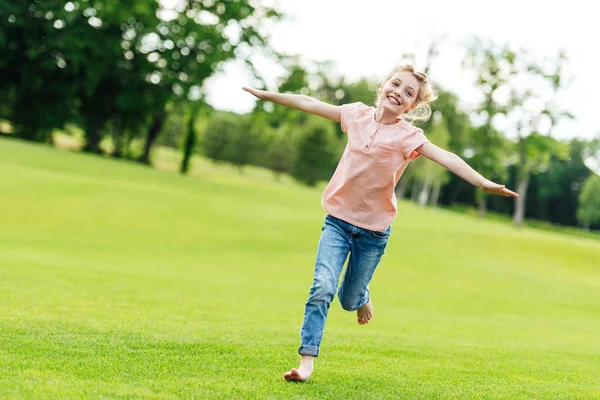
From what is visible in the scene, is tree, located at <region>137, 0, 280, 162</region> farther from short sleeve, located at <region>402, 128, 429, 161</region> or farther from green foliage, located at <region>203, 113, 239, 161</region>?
short sleeve, located at <region>402, 128, 429, 161</region>

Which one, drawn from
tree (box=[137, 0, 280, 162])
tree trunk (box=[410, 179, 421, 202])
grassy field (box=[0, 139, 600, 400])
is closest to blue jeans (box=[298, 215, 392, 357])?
grassy field (box=[0, 139, 600, 400])

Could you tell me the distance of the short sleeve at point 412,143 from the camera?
4812mm

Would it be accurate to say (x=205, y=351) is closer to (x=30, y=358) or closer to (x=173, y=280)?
(x=30, y=358)

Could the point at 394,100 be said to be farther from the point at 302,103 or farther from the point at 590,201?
the point at 590,201

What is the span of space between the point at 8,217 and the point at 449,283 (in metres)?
12.3

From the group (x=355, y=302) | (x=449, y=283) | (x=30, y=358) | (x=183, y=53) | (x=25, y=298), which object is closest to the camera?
(x=30, y=358)

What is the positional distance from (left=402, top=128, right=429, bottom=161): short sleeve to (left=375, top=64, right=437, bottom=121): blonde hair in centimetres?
33

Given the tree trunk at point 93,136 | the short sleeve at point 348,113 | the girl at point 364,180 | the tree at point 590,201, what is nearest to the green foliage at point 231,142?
the tree trunk at point 93,136

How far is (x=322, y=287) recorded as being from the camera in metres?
4.64

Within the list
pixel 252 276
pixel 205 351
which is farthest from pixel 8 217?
pixel 205 351

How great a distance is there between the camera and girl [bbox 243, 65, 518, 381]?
15.5 feet

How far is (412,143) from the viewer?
4.84 m

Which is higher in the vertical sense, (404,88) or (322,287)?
(404,88)

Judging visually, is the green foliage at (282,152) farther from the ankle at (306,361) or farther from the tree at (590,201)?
the ankle at (306,361)
